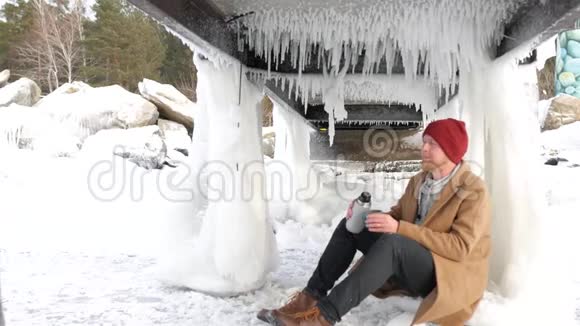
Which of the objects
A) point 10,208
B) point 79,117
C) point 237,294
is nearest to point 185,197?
point 237,294

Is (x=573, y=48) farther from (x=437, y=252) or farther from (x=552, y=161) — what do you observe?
(x=437, y=252)

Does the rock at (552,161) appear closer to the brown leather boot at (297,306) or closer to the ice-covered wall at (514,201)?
the ice-covered wall at (514,201)

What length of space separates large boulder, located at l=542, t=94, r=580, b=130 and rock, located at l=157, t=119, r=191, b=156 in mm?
11312

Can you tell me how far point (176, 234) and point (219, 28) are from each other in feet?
4.93

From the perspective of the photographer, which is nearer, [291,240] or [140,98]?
[291,240]

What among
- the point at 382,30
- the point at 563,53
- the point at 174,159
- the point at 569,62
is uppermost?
the point at 563,53

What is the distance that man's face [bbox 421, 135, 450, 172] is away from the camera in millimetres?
1861

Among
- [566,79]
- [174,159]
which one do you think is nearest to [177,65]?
[174,159]

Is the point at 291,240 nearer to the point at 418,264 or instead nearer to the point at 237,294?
the point at 237,294

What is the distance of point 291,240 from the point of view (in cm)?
405

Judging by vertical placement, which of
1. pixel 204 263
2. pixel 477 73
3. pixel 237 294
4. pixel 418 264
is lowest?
pixel 237 294

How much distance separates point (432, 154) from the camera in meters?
1.87

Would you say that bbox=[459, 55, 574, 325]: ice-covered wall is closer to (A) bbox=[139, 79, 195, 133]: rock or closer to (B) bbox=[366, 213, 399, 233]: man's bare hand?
(B) bbox=[366, 213, 399, 233]: man's bare hand

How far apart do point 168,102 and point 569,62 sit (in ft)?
45.0
